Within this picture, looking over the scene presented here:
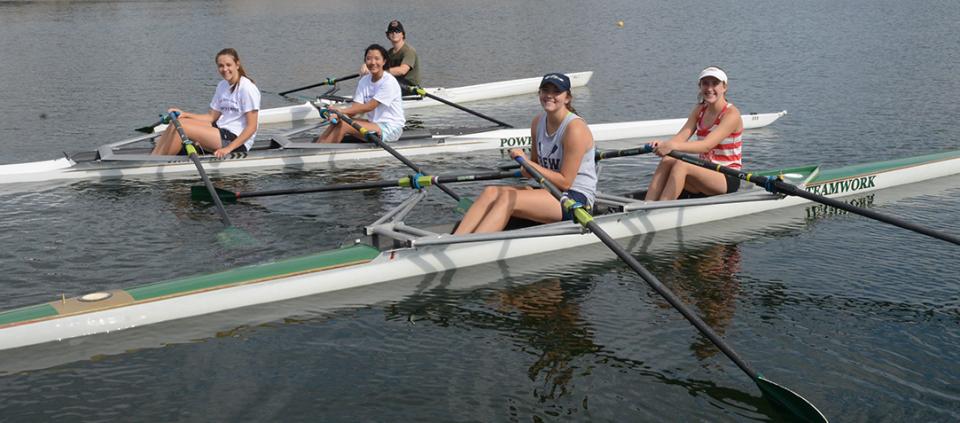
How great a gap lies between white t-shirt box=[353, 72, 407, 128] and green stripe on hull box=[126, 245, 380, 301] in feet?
18.7

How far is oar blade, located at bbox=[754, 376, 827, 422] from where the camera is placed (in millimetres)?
6569

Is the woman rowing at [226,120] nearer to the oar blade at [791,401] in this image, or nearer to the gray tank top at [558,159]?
the gray tank top at [558,159]

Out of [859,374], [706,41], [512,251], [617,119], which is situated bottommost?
[859,374]

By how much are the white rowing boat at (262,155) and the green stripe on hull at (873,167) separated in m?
5.56

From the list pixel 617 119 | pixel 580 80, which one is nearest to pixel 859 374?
pixel 617 119

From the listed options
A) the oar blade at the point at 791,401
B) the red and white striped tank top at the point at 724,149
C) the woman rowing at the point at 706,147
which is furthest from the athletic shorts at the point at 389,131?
the oar blade at the point at 791,401

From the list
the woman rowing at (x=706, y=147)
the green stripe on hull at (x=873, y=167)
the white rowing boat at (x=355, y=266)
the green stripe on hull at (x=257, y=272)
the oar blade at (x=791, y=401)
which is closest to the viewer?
the oar blade at (x=791, y=401)

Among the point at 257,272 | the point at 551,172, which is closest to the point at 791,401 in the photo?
the point at 551,172

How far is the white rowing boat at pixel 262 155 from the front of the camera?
13.8 metres

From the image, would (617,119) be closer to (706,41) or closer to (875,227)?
(875,227)

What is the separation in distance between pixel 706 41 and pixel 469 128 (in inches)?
726

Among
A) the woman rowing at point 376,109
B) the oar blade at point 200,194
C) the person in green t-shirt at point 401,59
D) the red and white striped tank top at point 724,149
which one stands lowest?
the oar blade at point 200,194

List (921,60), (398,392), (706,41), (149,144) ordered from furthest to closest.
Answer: (706,41) < (921,60) < (149,144) < (398,392)

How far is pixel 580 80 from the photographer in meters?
24.2
